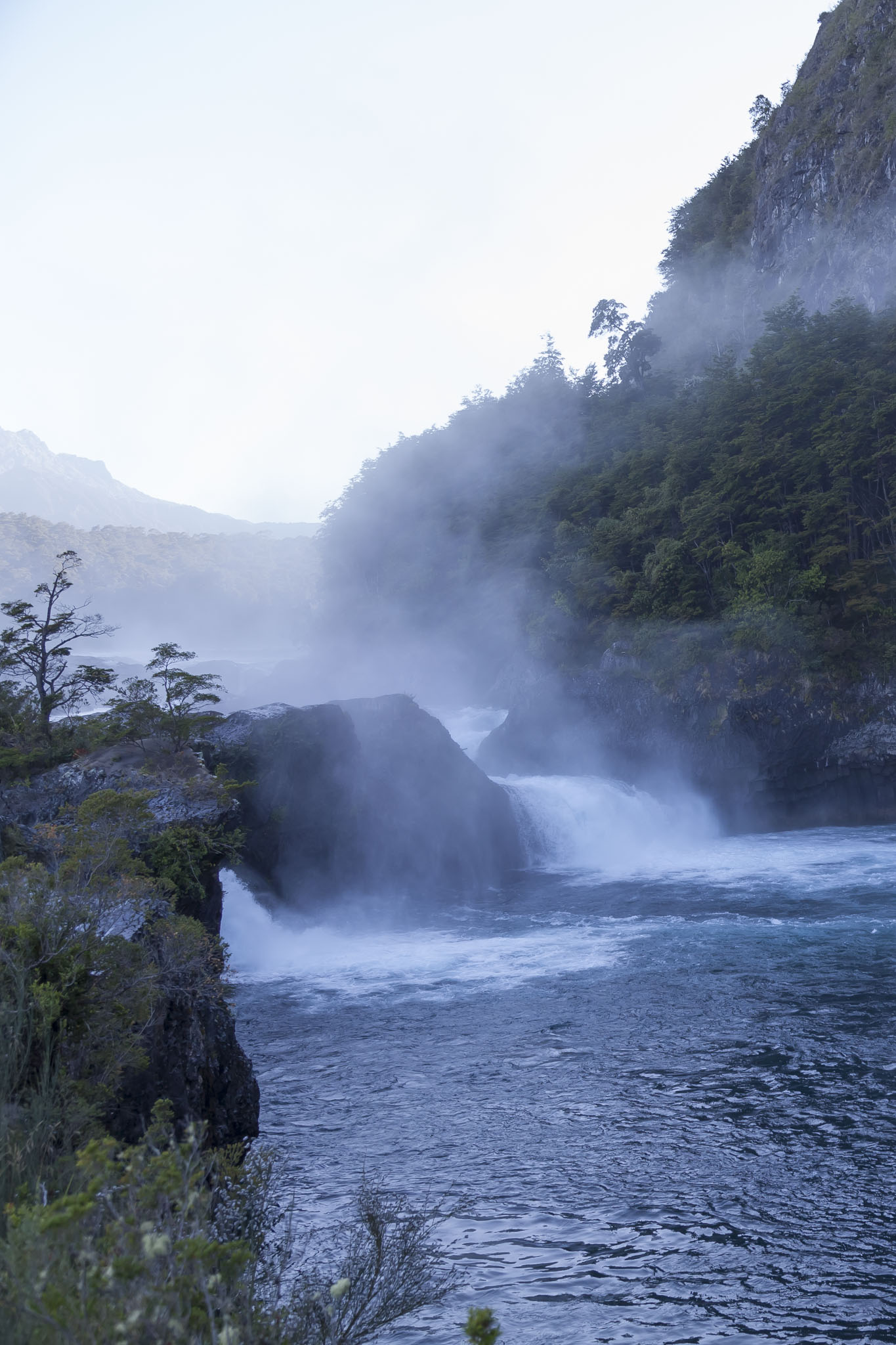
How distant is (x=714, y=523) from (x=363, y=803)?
941 inches

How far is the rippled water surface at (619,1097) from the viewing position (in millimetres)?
9039

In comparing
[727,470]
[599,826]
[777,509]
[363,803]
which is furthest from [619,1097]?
[727,470]

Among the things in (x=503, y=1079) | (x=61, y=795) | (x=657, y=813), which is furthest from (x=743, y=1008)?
(x=657, y=813)

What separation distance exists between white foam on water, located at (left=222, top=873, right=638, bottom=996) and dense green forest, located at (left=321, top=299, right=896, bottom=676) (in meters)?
20.7

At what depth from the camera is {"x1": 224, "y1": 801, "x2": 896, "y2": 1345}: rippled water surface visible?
356 inches

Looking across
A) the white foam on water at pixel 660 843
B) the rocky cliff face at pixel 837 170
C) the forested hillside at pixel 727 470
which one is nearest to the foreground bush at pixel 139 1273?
the white foam on water at pixel 660 843

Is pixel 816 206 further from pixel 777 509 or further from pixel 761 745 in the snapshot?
pixel 761 745

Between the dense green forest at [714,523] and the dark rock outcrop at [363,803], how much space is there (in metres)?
14.2

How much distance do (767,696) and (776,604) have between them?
445 centimetres

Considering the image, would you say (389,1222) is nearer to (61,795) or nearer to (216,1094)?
(216,1094)

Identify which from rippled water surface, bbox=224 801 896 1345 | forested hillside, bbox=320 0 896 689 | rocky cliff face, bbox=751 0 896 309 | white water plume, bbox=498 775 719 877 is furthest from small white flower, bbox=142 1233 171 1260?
rocky cliff face, bbox=751 0 896 309

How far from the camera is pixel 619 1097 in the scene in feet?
43.7

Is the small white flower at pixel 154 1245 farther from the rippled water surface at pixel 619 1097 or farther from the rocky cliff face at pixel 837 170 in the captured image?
the rocky cliff face at pixel 837 170

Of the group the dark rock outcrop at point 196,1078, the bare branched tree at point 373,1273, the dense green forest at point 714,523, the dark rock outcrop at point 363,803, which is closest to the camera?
the bare branched tree at point 373,1273
